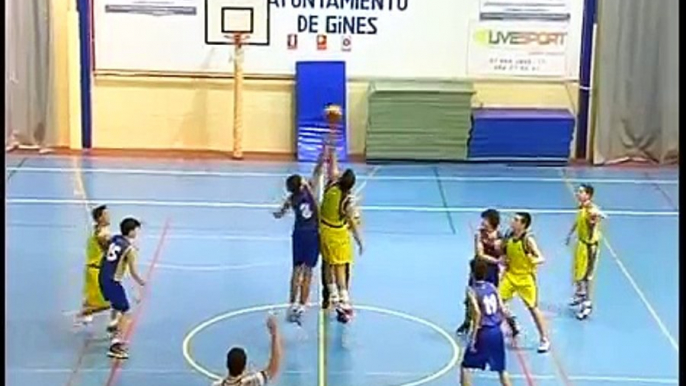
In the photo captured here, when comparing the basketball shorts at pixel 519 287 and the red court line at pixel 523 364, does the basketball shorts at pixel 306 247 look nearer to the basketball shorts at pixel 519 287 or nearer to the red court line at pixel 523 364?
the basketball shorts at pixel 519 287

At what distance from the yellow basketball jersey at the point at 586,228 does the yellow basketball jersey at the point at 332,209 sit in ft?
6.40

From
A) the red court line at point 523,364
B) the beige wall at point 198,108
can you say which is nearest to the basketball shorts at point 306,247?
the red court line at point 523,364

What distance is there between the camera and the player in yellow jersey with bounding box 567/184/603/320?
30.6 feet

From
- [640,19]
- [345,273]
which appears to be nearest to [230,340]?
[345,273]

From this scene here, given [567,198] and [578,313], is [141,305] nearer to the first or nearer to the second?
[578,313]

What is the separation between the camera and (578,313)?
974 centimetres

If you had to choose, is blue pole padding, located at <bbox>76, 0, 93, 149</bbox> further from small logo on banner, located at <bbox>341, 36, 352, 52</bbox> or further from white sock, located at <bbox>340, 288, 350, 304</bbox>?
white sock, located at <bbox>340, 288, 350, 304</bbox>

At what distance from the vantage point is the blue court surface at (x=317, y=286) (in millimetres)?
8523

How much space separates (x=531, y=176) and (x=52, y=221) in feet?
20.9

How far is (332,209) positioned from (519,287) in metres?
1.47

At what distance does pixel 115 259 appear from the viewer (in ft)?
27.3

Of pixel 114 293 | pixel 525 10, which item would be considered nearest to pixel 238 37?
pixel 525 10

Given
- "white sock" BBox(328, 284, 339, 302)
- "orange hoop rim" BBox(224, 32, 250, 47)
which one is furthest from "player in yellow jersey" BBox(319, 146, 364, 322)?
"orange hoop rim" BBox(224, 32, 250, 47)

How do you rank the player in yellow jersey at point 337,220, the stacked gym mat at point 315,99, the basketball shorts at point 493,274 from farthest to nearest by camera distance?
the stacked gym mat at point 315,99 → the player in yellow jersey at point 337,220 → the basketball shorts at point 493,274
